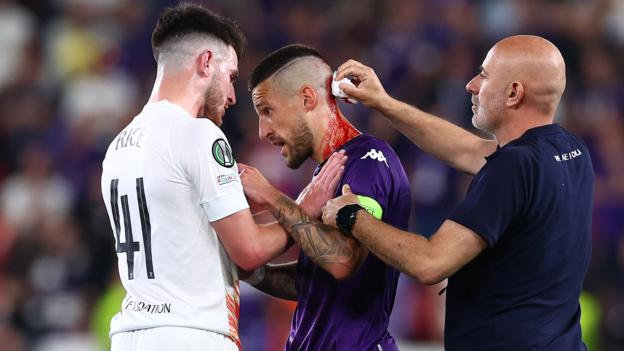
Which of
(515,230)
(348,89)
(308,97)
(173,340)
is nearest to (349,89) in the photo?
(348,89)

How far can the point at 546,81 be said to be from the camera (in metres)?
→ 5.32

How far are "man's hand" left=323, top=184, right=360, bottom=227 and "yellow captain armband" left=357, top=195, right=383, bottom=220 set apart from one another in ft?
0.12

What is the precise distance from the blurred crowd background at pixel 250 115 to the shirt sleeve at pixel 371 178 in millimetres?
4475

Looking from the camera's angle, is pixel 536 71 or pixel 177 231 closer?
pixel 177 231

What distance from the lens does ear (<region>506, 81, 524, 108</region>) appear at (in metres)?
5.34

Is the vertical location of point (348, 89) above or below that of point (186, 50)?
below

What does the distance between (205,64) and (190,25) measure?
0.22 metres

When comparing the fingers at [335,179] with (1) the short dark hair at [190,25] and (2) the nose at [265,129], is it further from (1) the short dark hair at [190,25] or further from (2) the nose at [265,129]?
(1) the short dark hair at [190,25]

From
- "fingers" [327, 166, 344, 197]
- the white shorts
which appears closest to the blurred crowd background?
"fingers" [327, 166, 344, 197]

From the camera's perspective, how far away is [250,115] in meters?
11.9

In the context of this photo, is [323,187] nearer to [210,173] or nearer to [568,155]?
[210,173]

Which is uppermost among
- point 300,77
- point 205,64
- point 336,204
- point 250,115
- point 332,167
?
point 205,64

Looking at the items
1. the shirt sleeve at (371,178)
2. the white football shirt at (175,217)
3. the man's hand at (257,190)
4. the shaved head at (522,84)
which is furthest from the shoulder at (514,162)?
the white football shirt at (175,217)

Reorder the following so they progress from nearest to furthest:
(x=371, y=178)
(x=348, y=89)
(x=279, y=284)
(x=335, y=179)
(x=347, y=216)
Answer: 1. (x=347, y=216)
2. (x=371, y=178)
3. (x=335, y=179)
4. (x=348, y=89)
5. (x=279, y=284)
